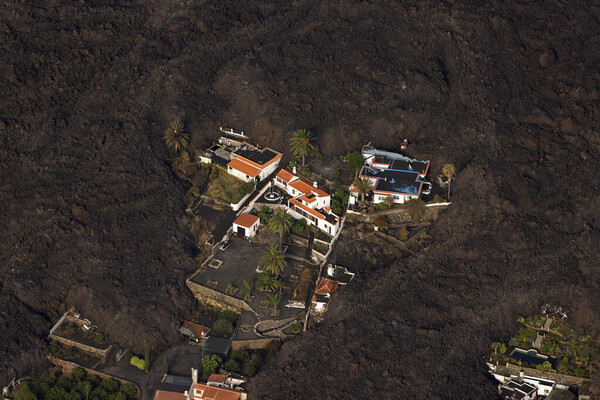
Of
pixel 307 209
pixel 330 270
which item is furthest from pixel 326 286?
pixel 307 209

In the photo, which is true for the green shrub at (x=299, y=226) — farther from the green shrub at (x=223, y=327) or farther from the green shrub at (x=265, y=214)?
the green shrub at (x=223, y=327)

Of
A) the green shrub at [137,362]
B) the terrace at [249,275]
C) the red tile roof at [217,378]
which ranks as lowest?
the green shrub at [137,362]

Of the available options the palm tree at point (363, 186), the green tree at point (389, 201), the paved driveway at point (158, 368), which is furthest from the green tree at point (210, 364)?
the green tree at point (389, 201)

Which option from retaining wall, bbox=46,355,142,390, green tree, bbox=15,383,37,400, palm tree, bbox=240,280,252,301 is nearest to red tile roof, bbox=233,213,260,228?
palm tree, bbox=240,280,252,301

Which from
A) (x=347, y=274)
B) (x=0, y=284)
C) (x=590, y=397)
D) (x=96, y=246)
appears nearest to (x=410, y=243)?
(x=347, y=274)

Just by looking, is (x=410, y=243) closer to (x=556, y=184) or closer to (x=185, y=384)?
(x=556, y=184)

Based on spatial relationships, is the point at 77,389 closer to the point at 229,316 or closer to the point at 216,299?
the point at 229,316
